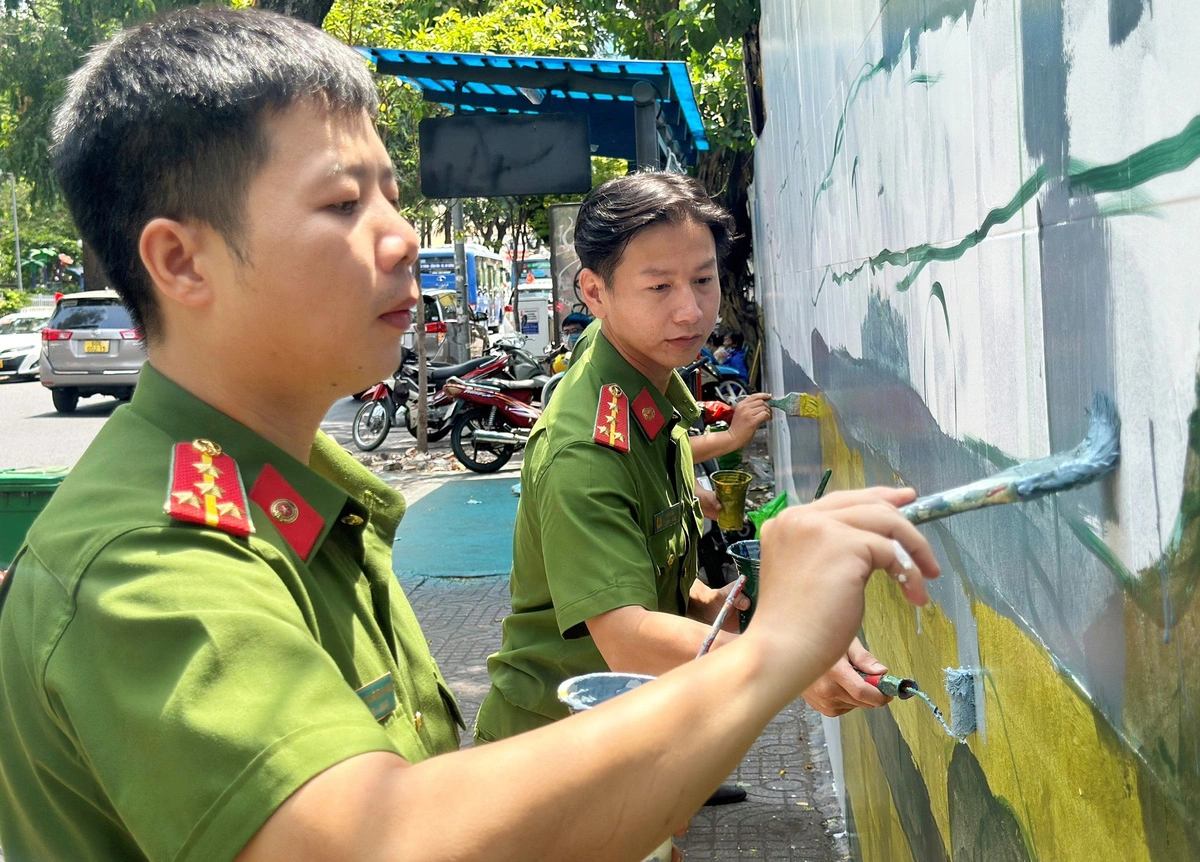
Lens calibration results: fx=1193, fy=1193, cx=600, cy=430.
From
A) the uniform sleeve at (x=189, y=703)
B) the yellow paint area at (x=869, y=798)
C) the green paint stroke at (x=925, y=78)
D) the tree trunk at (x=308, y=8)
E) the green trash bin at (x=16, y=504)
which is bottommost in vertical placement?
the yellow paint area at (x=869, y=798)

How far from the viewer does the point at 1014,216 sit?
117cm

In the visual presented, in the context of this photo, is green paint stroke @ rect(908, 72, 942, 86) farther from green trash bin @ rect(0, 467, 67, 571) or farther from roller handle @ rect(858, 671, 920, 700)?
green trash bin @ rect(0, 467, 67, 571)

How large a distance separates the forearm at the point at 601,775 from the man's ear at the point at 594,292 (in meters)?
A: 1.69

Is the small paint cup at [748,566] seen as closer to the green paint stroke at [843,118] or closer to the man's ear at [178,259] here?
the green paint stroke at [843,118]

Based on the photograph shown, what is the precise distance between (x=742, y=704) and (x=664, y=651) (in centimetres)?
100

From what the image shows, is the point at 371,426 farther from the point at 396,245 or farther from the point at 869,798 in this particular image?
→ the point at 396,245

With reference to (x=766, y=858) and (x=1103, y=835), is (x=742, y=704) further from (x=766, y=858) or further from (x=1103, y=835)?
(x=766, y=858)

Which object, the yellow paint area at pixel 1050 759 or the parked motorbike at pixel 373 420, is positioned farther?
the parked motorbike at pixel 373 420

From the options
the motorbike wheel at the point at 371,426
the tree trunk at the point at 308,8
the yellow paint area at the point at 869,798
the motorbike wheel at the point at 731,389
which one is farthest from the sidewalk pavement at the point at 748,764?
the motorbike wheel at the point at 371,426

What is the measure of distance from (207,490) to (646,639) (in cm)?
104

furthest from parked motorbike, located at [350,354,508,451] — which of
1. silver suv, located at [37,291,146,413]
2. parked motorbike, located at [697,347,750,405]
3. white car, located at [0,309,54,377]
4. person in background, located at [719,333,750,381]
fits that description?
white car, located at [0,309,54,377]

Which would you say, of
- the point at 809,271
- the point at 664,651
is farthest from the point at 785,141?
the point at 664,651

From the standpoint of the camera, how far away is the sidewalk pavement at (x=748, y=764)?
378cm

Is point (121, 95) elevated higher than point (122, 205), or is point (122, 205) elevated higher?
point (121, 95)
